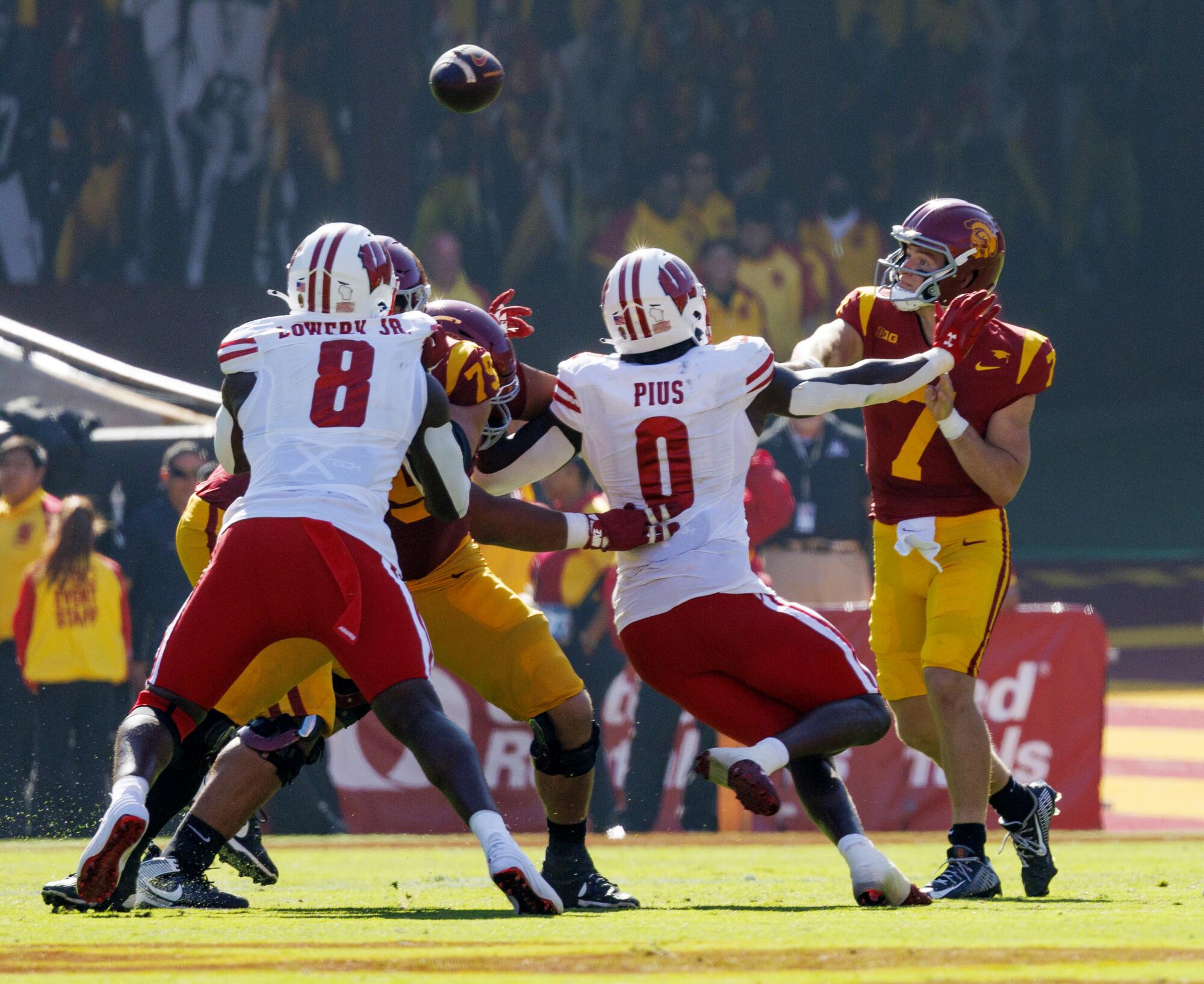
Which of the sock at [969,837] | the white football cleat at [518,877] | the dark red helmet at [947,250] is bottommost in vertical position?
the sock at [969,837]

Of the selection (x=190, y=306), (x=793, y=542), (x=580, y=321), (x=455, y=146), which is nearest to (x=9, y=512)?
(x=793, y=542)

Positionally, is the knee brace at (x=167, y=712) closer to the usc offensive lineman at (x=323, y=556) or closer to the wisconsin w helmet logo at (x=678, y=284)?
the usc offensive lineman at (x=323, y=556)

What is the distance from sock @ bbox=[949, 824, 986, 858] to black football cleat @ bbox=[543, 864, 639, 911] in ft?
3.04

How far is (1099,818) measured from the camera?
28.4 feet

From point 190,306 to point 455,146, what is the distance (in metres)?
3.61

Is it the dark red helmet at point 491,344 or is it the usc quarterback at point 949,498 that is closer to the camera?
the dark red helmet at point 491,344

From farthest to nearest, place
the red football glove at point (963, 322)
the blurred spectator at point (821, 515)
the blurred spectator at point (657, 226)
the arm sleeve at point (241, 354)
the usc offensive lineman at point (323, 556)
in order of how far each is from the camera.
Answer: the blurred spectator at point (657, 226), the blurred spectator at point (821, 515), the red football glove at point (963, 322), the arm sleeve at point (241, 354), the usc offensive lineman at point (323, 556)

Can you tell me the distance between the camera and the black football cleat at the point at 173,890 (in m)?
4.99

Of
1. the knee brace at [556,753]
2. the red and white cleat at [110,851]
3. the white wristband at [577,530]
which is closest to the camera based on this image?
the red and white cleat at [110,851]

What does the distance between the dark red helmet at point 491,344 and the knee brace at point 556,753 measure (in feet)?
2.56

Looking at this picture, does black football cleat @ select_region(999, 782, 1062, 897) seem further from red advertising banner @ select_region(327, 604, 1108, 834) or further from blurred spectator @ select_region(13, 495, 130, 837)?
blurred spectator @ select_region(13, 495, 130, 837)

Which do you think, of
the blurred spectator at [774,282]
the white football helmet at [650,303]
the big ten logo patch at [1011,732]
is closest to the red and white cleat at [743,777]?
the white football helmet at [650,303]

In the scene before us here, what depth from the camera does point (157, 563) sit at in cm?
855

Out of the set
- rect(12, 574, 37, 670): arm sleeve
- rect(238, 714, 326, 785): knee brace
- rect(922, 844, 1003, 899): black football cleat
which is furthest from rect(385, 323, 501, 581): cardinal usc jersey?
rect(12, 574, 37, 670): arm sleeve
